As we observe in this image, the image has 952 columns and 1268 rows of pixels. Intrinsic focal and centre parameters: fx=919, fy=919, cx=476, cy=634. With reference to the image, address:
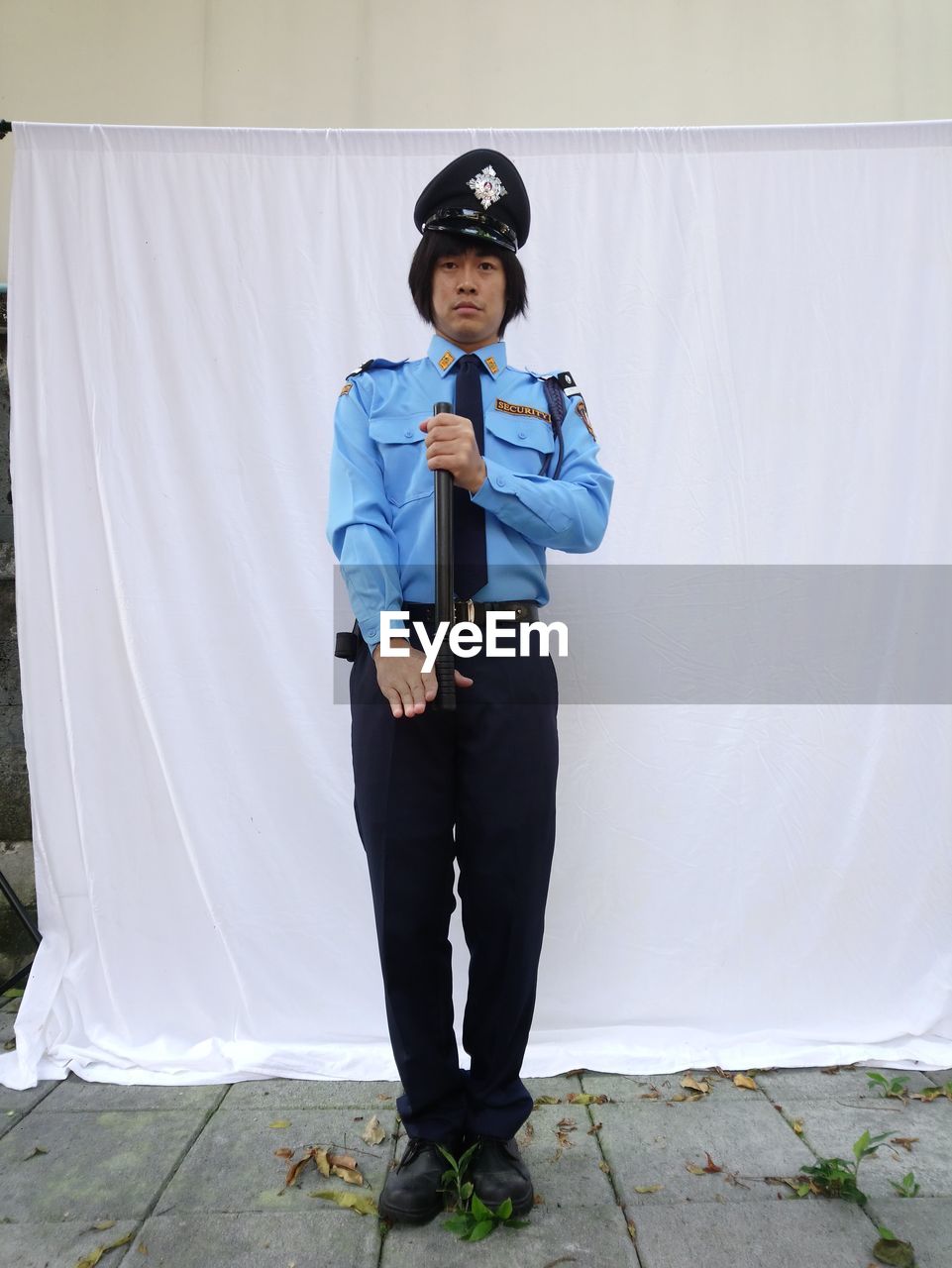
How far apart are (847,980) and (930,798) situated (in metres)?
0.51

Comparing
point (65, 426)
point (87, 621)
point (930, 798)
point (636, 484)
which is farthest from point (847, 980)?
point (65, 426)

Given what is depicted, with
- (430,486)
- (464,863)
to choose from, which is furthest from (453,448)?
(464,863)

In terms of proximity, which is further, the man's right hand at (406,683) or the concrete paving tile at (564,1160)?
the concrete paving tile at (564,1160)

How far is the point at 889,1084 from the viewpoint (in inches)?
84.0

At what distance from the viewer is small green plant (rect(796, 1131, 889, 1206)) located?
168 centimetres

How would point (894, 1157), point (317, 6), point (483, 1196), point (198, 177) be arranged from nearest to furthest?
point (483, 1196) < point (894, 1157) < point (198, 177) < point (317, 6)

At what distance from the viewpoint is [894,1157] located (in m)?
1.83

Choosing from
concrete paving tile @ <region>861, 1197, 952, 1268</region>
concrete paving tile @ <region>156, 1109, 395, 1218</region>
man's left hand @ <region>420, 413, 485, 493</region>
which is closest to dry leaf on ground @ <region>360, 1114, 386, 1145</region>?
concrete paving tile @ <region>156, 1109, 395, 1218</region>

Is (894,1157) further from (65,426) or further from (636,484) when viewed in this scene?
(65,426)

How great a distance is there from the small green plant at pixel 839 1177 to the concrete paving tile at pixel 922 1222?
0.03m

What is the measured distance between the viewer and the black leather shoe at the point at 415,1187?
161cm

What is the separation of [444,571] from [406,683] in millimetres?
204

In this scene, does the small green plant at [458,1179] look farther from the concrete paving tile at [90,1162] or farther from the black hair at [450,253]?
the black hair at [450,253]

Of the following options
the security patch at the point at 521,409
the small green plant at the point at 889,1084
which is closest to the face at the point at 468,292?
the security patch at the point at 521,409
